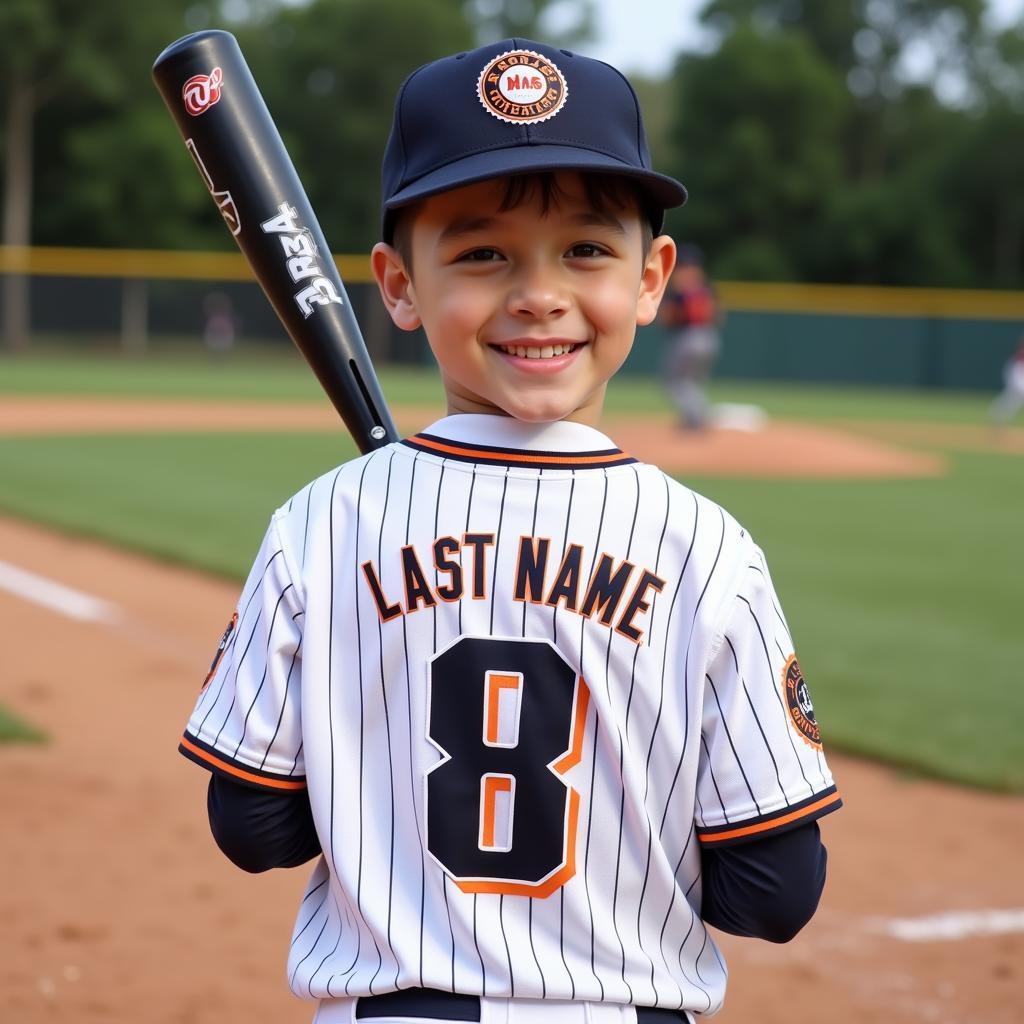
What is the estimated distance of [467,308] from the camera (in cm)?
134

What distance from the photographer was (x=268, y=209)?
1799mm

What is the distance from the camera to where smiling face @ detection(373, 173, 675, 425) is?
133 centimetres

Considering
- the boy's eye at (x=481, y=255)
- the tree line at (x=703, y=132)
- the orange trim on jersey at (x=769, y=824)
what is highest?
the tree line at (x=703, y=132)

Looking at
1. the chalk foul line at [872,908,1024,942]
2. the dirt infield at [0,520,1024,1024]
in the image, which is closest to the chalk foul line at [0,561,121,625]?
the dirt infield at [0,520,1024,1024]

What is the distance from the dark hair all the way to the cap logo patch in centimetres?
5

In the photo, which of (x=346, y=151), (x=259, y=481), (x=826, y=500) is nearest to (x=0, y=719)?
(x=259, y=481)

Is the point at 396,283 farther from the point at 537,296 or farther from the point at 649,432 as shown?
the point at 649,432

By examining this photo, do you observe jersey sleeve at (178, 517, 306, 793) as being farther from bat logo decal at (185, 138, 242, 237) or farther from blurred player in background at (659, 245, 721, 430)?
blurred player in background at (659, 245, 721, 430)

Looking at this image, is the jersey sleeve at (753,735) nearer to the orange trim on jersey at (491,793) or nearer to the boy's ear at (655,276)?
the orange trim on jersey at (491,793)

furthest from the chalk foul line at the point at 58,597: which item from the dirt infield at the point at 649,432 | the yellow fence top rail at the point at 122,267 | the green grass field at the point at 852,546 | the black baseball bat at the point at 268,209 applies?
the yellow fence top rail at the point at 122,267

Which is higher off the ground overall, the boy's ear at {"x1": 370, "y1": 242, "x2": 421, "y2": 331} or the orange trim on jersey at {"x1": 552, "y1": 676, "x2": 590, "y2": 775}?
the boy's ear at {"x1": 370, "y1": 242, "x2": 421, "y2": 331}

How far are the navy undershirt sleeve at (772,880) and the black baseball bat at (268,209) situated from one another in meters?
0.73

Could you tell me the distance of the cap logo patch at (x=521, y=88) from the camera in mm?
1315

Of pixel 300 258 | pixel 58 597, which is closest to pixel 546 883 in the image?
pixel 300 258
